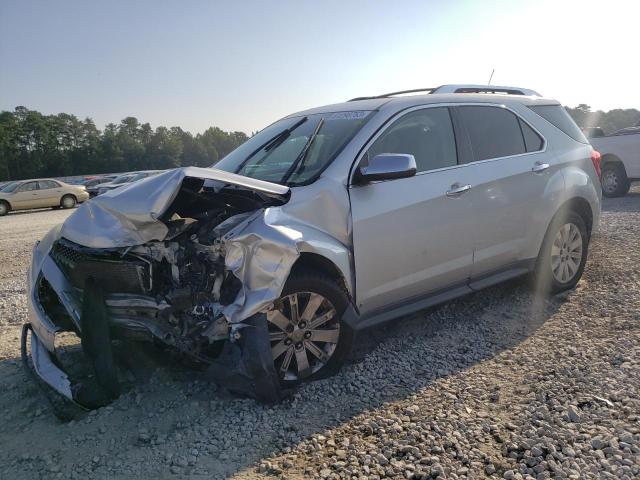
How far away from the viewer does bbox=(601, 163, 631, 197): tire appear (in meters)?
12.4

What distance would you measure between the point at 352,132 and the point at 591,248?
469 centimetres

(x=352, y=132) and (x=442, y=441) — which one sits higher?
(x=352, y=132)

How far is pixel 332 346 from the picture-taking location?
3381 millimetres

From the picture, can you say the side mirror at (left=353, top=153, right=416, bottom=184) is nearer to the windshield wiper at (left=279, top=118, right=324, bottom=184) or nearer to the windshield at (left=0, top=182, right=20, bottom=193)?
the windshield wiper at (left=279, top=118, right=324, bottom=184)

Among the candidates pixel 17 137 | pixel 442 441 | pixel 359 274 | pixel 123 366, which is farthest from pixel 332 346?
pixel 17 137

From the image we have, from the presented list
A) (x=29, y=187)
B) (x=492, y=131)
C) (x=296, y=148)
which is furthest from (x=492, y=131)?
(x=29, y=187)

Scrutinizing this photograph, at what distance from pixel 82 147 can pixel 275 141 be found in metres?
82.9

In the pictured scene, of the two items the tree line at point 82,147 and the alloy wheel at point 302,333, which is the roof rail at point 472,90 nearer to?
the alloy wheel at point 302,333

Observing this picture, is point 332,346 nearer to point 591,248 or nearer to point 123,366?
point 123,366

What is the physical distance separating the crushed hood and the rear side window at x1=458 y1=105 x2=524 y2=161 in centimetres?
194

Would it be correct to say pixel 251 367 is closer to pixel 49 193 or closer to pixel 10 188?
pixel 49 193

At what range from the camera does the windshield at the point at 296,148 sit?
3.61 m

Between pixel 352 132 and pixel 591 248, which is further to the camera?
pixel 591 248

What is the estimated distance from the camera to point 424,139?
13.1ft
